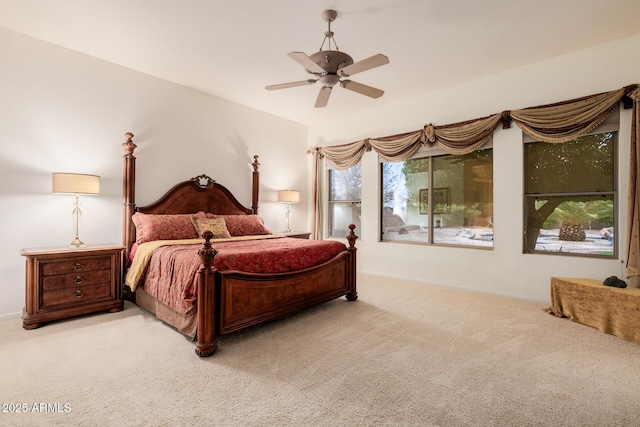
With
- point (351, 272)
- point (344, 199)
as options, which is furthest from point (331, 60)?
point (344, 199)

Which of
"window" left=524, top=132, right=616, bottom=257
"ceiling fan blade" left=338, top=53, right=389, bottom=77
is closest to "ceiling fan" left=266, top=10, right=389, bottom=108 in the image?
"ceiling fan blade" left=338, top=53, right=389, bottom=77

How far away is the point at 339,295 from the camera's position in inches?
145

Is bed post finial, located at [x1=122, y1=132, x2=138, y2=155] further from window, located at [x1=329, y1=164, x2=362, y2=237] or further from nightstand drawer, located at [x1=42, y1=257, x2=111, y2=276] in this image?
window, located at [x1=329, y1=164, x2=362, y2=237]

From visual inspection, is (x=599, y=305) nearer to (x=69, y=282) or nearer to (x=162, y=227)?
(x=162, y=227)

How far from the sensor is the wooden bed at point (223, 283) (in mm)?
2373

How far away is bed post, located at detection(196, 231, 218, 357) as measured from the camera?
2.34m

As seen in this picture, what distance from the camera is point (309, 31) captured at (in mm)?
3121

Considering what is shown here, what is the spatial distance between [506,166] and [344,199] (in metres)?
2.83

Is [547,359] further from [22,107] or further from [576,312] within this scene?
[22,107]

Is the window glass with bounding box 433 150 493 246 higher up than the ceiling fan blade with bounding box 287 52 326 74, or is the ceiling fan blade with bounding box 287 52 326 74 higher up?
the ceiling fan blade with bounding box 287 52 326 74

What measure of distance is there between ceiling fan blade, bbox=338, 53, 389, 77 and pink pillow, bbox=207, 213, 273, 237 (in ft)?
8.74

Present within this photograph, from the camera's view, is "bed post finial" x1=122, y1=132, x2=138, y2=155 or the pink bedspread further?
"bed post finial" x1=122, y1=132, x2=138, y2=155

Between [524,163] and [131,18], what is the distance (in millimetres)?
4657

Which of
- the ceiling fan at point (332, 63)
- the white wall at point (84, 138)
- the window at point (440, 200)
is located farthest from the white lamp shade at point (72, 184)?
A: the window at point (440, 200)
